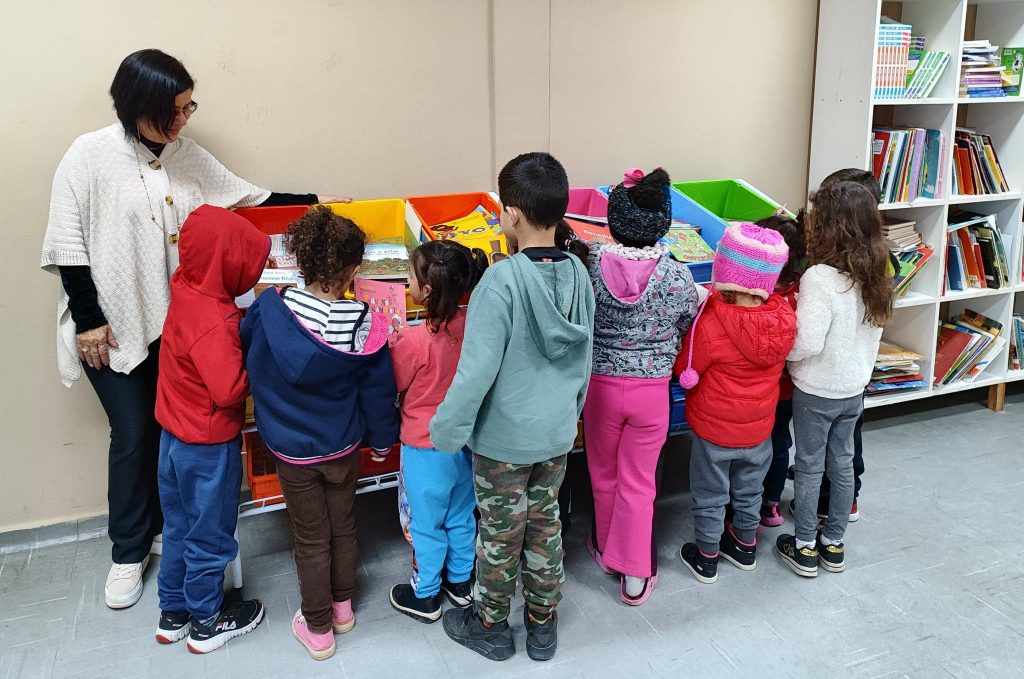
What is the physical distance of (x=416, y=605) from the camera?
2.46 metres

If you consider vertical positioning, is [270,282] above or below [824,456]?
above

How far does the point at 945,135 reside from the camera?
3541 millimetres

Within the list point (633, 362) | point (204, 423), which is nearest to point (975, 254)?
point (633, 362)

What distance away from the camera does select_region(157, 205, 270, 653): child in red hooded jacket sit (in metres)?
2.13

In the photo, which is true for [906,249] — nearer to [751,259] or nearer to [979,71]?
[979,71]

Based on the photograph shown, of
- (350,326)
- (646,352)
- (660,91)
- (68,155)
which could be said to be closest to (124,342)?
(68,155)

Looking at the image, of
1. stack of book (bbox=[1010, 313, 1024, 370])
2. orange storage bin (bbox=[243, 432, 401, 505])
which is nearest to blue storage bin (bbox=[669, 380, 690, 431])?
orange storage bin (bbox=[243, 432, 401, 505])

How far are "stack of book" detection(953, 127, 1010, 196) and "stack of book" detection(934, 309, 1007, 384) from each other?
0.63 metres

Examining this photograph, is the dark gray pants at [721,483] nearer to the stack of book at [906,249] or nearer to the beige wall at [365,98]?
the beige wall at [365,98]

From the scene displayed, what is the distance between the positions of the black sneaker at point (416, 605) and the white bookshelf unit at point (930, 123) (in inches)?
86.8

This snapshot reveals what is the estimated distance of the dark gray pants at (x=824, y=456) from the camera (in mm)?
2582

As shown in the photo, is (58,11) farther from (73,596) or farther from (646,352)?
(646,352)

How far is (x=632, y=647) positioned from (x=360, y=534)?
42.8 inches

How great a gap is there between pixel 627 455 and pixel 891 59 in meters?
2.15
